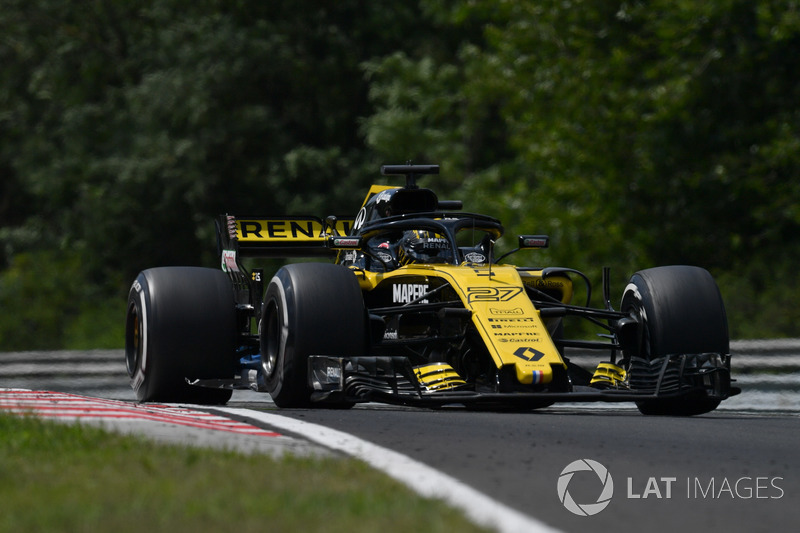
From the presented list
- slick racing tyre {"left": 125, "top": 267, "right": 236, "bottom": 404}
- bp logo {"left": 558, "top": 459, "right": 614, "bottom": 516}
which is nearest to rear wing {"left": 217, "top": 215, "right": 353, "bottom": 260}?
slick racing tyre {"left": 125, "top": 267, "right": 236, "bottom": 404}

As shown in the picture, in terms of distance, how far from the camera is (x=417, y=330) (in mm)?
10727

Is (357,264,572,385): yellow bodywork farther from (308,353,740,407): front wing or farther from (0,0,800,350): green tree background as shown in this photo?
(0,0,800,350): green tree background

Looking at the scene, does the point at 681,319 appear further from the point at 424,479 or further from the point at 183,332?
the point at 424,479

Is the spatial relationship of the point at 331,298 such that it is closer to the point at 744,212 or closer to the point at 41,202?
the point at 744,212

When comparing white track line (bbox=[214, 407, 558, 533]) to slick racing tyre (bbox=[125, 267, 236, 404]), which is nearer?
white track line (bbox=[214, 407, 558, 533])

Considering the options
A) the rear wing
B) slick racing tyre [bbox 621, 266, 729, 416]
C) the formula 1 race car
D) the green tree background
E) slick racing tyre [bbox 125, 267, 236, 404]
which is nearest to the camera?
the formula 1 race car

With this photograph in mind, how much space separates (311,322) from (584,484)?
4030 millimetres

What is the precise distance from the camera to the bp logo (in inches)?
205

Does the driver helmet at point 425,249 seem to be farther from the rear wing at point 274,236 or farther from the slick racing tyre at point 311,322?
A: the rear wing at point 274,236

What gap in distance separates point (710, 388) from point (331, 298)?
279 cm

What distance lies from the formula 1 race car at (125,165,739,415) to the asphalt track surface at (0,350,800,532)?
28cm

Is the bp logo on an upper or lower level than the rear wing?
lower

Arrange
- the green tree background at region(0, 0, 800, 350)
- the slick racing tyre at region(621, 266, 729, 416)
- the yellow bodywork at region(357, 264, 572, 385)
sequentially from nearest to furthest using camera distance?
the yellow bodywork at region(357, 264, 572, 385) < the slick racing tyre at region(621, 266, 729, 416) < the green tree background at region(0, 0, 800, 350)

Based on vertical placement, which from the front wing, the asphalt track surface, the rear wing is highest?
the rear wing
